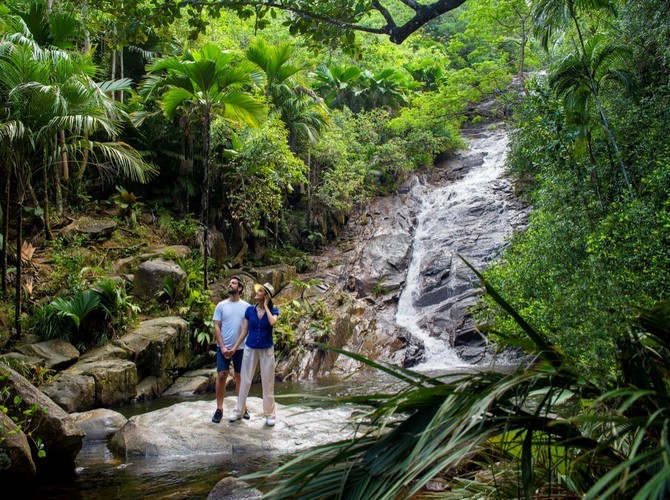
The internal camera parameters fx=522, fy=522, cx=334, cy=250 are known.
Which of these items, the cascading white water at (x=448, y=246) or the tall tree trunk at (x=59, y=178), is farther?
the cascading white water at (x=448, y=246)

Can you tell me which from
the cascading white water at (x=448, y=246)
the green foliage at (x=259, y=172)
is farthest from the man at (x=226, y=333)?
the green foliage at (x=259, y=172)

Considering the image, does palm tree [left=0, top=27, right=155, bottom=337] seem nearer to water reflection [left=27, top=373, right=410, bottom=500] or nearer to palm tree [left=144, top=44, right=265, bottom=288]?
palm tree [left=144, top=44, right=265, bottom=288]

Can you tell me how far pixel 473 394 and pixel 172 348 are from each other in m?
10.7

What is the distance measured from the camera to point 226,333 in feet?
22.9

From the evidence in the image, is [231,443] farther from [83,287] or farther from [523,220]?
[523,220]

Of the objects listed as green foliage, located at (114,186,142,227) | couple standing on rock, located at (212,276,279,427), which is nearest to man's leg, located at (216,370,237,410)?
couple standing on rock, located at (212,276,279,427)

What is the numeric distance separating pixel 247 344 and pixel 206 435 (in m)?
1.21

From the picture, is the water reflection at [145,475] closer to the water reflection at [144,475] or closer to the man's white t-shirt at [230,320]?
the water reflection at [144,475]

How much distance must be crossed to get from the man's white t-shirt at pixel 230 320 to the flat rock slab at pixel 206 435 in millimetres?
1055

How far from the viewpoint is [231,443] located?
6391 mm

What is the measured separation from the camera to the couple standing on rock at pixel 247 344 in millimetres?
6695

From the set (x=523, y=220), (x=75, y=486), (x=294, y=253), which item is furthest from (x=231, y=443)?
(x=523, y=220)

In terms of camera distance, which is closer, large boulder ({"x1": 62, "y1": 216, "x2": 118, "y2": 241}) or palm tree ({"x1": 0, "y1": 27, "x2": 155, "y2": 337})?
palm tree ({"x1": 0, "y1": 27, "x2": 155, "y2": 337})

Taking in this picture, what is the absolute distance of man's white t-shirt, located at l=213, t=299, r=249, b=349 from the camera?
6.95m
